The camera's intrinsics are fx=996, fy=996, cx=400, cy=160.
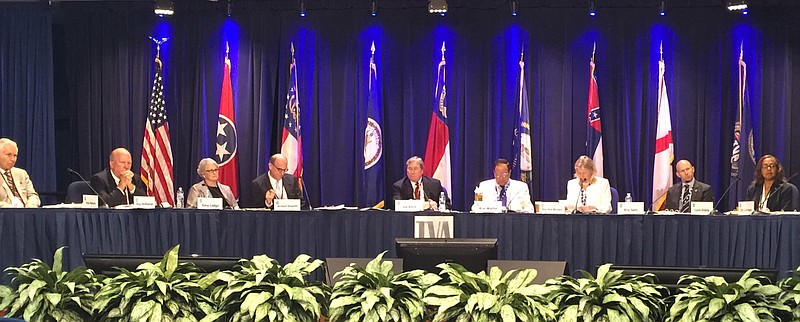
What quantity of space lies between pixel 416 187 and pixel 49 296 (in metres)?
4.94

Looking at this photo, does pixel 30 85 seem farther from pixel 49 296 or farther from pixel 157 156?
pixel 49 296

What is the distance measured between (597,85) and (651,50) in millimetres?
597

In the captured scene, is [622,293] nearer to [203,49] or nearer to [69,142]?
[203,49]

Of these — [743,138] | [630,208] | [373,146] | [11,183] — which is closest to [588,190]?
[630,208]

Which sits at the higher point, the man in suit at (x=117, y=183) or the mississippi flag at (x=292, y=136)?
the mississippi flag at (x=292, y=136)

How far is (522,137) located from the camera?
9156mm

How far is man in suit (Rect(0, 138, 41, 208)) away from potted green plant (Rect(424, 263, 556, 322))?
4.84m

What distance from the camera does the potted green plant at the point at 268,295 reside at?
3240mm

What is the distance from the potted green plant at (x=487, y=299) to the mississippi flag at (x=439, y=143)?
583cm

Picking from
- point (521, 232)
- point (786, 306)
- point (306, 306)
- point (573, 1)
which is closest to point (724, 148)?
point (573, 1)

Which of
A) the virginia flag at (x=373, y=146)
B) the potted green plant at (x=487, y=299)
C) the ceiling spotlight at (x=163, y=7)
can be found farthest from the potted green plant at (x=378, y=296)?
the virginia flag at (x=373, y=146)

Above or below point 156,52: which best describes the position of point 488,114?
below

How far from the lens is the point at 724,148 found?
30.0 ft

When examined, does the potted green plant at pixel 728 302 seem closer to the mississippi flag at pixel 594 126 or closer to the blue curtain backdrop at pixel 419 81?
the mississippi flag at pixel 594 126
